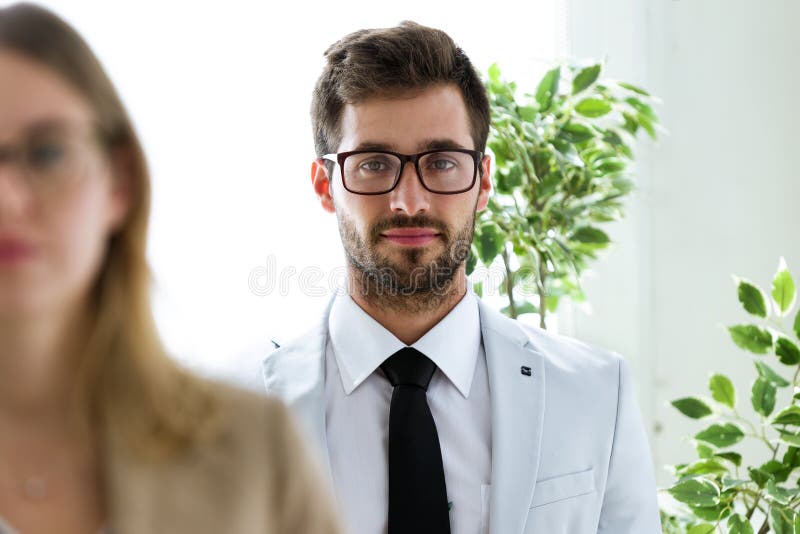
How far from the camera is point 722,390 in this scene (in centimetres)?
214

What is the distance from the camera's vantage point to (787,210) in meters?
2.86

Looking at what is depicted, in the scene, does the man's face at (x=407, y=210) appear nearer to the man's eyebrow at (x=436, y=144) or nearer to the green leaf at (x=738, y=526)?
the man's eyebrow at (x=436, y=144)

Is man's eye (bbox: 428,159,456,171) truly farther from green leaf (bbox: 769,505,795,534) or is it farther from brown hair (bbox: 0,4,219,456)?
green leaf (bbox: 769,505,795,534)

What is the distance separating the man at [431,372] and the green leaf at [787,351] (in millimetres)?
547

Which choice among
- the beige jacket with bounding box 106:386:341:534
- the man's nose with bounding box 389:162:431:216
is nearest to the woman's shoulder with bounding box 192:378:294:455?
the beige jacket with bounding box 106:386:341:534

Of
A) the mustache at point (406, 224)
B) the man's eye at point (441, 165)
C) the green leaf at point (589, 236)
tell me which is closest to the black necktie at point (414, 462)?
the mustache at point (406, 224)

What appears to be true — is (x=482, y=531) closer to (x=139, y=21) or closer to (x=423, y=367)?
(x=423, y=367)

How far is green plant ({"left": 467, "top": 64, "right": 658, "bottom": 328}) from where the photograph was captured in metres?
2.14

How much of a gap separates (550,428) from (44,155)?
1160 millimetres

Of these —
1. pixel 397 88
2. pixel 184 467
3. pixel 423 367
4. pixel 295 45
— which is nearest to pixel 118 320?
pixel 184 467

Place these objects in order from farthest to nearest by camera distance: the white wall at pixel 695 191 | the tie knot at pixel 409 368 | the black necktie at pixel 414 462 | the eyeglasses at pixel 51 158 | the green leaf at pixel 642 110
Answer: the white wall at pixel 695 191, the green leaf at pixel 642 110, the tie knot at pixel 409 368, the black necktie at pixel 414 462, the eyeglasses at pixel 51 158

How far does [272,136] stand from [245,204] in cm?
19

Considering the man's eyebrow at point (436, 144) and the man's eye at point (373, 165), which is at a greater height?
the man's eyebrow at point (436, 144)

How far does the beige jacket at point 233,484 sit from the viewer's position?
0.67m
